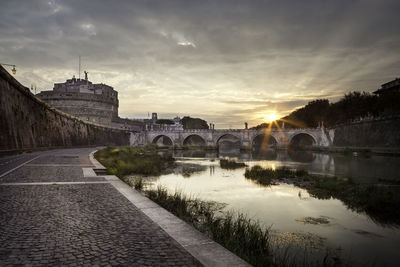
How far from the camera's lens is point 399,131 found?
37.6 metres

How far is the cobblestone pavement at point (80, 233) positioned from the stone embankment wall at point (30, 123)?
1397 centimetres

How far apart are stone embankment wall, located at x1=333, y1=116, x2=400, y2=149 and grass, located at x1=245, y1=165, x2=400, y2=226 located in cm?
2861

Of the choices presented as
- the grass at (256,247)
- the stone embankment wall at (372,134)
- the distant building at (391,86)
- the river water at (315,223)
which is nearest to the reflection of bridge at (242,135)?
the stone embankment wall at (372,134)

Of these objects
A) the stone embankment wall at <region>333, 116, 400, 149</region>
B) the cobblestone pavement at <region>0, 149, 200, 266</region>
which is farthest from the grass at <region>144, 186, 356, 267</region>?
the stone embankment wall at <region>333, 116, 400, 149</region>

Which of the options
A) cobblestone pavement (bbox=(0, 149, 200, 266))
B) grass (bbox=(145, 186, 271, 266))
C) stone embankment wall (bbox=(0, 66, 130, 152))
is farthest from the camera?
stone embankment wall (bbox=(0, 66, 130, 152))

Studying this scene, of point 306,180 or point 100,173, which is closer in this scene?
point 100,173

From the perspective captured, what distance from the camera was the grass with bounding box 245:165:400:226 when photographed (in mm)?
9913

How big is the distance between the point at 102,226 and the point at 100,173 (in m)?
7.66

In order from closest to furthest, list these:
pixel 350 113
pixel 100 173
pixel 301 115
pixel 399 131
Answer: pixel 100 173 < pixel 399 131 < pixel 350 113 < pixel 301 115

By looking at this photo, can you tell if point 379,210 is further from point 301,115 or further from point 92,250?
point 301,115

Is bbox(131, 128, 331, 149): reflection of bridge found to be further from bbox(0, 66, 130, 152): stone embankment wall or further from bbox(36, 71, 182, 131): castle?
bbox(0, 66, 130, 152): stone embankment wall

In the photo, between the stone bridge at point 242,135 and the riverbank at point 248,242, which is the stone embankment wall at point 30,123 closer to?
the riverbank at point 248,242

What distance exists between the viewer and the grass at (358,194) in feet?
32.5

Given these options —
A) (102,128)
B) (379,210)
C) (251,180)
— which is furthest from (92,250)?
(102,128)
